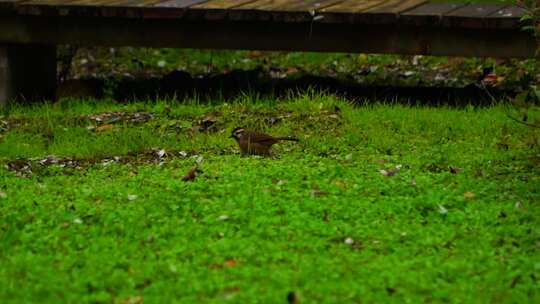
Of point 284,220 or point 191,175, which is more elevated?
point 284,220

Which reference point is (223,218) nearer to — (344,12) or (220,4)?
(344,12)

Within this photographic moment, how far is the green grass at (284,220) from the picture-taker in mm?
5586

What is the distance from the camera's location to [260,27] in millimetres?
11727

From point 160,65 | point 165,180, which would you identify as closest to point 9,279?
point 165,180

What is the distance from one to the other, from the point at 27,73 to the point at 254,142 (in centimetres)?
475

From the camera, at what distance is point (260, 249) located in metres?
6.16

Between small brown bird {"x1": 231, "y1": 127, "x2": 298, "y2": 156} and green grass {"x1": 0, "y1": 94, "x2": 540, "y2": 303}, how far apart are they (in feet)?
0.43

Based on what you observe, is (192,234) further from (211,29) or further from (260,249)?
(211,29)

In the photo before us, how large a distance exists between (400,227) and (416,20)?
4.74m

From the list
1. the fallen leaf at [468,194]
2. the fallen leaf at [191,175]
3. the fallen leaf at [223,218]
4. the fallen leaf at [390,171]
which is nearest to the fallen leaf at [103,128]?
the fallen leaf at [191,175]

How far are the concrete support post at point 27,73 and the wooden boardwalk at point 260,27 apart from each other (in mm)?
12

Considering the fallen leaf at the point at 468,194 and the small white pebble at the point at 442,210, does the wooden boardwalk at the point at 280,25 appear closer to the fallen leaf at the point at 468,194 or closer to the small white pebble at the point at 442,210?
the fallen leaf at the point at 468,194

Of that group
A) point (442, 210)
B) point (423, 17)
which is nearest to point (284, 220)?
point (442, 210)

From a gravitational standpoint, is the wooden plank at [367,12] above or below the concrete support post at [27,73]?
above
